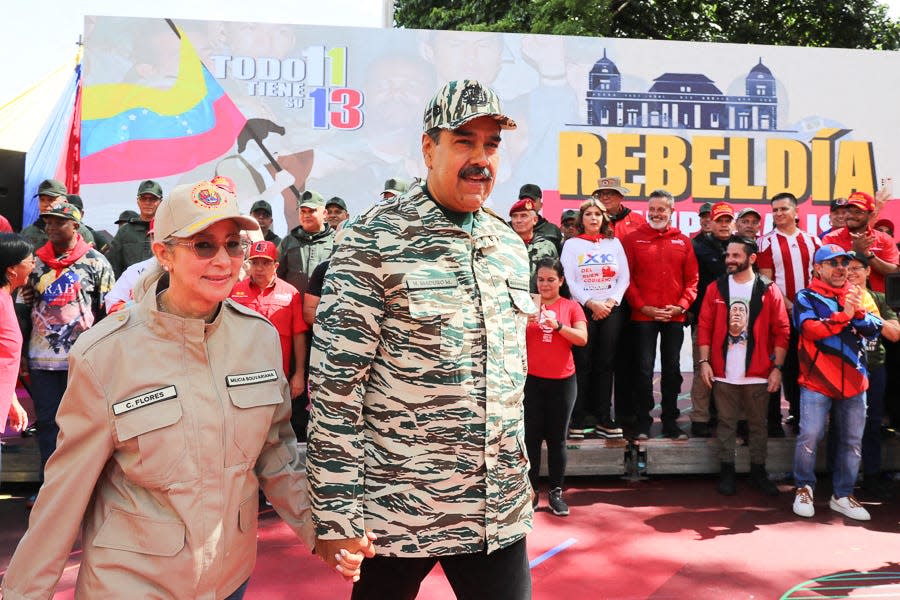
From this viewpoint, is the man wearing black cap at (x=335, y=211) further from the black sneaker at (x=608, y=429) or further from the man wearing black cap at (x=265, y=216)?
the black sneaker at (x=608, y=429)

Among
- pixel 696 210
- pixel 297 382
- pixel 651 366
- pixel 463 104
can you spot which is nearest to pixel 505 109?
pixel 696 210

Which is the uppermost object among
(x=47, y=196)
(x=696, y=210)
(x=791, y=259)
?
(x=696, y=210)

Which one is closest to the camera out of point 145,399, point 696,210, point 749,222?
point 145,399

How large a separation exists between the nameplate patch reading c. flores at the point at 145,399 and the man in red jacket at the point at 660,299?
509 centimetres

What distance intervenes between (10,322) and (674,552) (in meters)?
4.11

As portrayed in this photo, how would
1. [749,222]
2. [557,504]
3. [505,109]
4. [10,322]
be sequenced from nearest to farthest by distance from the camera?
[10,322] < [557,504] < [749,222] < [505,109]

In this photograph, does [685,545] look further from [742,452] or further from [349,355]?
[349,355]

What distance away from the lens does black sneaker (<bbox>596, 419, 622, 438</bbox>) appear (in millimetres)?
6262

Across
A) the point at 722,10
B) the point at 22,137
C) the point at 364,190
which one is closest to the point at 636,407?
the point at 364,190

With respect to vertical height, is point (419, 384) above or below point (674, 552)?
above

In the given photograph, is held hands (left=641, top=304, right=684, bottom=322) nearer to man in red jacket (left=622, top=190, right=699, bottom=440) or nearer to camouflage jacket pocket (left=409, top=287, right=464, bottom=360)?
man in red jacket (left=622, top=190, right=699, bottom=440)

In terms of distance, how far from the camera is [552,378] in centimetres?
525

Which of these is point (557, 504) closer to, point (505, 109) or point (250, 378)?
point (250, 378)

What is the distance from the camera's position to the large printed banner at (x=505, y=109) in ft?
28.8
